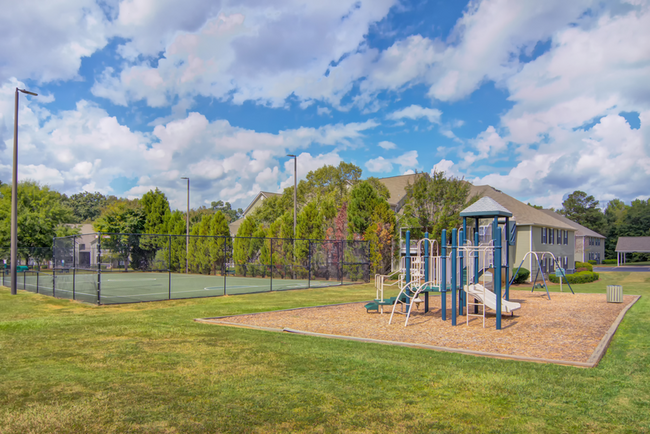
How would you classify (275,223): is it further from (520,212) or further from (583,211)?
(583,211)

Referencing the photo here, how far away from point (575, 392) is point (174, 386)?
5002 mm

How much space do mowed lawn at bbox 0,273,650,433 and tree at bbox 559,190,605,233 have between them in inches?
3257

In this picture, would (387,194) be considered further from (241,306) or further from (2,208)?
(2,208)

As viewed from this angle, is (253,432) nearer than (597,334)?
Yes

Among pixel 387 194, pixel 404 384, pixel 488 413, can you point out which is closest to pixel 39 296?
pixel 404 384

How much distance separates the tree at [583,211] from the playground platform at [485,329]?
76.2 metres

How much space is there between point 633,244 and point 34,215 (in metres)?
78.3

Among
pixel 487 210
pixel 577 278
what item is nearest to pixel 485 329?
pixel 487 210

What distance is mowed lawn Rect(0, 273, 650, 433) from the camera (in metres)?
4.63

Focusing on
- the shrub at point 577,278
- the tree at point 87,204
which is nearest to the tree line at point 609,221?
the shrub at point 577,278

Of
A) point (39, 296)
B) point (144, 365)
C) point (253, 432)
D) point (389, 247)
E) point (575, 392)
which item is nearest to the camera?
point (253, 432)

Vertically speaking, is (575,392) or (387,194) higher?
(387,194)

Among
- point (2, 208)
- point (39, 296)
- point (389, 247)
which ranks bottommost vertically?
point (39, 296)

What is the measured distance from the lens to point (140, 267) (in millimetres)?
30406
